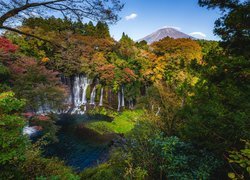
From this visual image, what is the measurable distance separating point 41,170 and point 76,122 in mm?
13449

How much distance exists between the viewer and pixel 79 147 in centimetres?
1508

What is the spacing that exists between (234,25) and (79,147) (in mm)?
12490

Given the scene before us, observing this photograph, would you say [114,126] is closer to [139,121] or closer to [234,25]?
[139,121]

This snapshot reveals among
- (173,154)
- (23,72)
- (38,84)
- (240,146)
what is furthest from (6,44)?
(240,146)

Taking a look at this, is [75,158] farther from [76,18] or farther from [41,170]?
[76,18]

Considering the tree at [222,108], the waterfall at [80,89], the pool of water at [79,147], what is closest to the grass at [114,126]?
the pool of water at [79,147]

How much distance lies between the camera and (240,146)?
4.82 m

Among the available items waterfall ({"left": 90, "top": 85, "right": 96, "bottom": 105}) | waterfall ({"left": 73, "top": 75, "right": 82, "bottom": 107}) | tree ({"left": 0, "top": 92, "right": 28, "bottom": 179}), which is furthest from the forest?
waterfall ({"left": 73, "top": 75, "right": 82, "bottom": 107})

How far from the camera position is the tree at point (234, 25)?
19.3 ft

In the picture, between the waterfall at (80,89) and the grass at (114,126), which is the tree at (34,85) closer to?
the grass at (114,126)

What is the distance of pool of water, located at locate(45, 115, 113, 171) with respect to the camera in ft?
43.6

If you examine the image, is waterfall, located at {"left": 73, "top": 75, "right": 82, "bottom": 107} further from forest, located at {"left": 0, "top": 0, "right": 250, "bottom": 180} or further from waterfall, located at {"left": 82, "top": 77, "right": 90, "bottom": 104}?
forest, located at {"left": 0, "top": 0, "right": 250, "bottom": 180}

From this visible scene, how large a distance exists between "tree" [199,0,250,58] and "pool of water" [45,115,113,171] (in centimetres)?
972

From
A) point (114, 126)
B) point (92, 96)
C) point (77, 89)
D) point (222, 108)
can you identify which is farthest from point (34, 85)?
point (222, 108)
